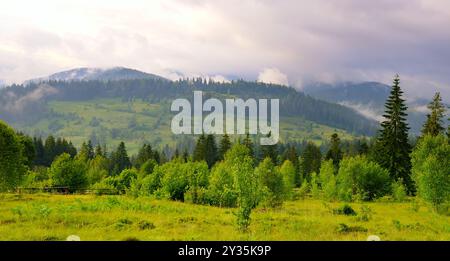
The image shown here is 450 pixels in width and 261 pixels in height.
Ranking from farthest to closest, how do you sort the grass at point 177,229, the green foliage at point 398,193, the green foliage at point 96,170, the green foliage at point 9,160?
the green foliage at point 96,170, the green foliage at point 398,193, the green foliage at point 9,160, the grass at point 177,229

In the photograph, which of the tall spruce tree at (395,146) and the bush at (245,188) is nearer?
the bush at (245,188)

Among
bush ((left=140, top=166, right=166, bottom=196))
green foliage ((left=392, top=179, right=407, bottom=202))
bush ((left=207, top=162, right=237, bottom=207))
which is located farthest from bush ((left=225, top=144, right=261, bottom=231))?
green foliage ((left=392, top=179, right=407, bottom=202))

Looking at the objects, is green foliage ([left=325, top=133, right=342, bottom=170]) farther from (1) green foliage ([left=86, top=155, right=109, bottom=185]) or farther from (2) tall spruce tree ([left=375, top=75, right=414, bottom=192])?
(1) green foliage ([left=86, top=155, right=109, bottom=185])

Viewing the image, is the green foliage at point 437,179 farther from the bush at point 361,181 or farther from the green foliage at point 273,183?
the bush at point 361,181

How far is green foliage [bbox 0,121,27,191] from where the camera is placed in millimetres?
44688

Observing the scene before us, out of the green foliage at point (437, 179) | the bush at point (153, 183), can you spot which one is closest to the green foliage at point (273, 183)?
the bush at point (153, 183)

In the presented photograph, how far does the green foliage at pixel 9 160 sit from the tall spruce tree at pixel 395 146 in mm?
55395

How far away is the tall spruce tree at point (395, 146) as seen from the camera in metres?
71.3

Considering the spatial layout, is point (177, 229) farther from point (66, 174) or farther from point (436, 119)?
point (436, 119)

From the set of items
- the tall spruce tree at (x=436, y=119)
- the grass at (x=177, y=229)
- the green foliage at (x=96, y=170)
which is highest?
the tall spruce tree at (x=436, y=119)

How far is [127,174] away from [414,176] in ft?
152

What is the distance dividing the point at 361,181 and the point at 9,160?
46.0 meters

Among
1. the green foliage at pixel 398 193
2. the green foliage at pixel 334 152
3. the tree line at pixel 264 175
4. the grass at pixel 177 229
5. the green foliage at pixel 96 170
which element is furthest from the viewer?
the green foliage at pixel 334 152

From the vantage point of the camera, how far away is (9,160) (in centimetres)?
4553
